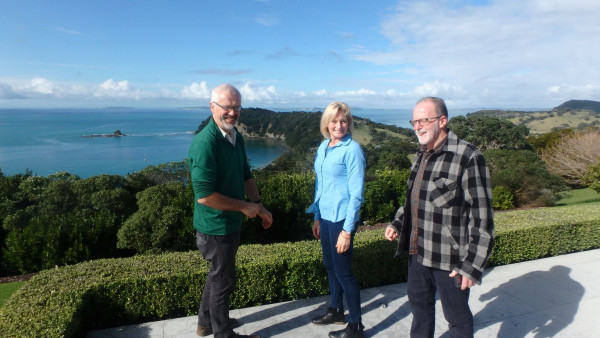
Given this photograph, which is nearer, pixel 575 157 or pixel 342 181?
pixel 342 181

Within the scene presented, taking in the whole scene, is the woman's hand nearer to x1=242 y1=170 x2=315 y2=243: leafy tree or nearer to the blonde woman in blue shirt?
the blonde woman in blue shirt

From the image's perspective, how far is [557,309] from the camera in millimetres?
3596

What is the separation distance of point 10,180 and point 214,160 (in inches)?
267

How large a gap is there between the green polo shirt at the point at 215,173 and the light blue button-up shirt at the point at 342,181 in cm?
68

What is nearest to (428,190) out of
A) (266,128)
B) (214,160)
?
(214,160)

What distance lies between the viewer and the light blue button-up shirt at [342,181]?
2.68m

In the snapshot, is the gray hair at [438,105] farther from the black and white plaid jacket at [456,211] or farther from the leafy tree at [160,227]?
the leafy tree at [160,227]

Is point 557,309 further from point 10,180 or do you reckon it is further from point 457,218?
point 10,180

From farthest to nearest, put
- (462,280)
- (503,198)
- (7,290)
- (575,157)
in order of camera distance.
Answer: (575,157), (503,198), (7,290), (462,280)

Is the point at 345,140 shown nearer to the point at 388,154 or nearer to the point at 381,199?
the point at 381,199

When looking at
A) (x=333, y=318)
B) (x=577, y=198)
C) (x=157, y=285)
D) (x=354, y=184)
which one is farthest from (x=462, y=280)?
(x=577, y=198)

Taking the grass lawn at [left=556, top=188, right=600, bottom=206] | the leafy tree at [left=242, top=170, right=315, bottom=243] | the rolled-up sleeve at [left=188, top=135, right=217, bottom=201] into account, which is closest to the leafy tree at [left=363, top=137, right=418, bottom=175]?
the leafy tree at [left=242, top=170, right=315, bottom=243]

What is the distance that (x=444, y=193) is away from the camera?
213 centimetres

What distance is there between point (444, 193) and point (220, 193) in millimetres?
1533
